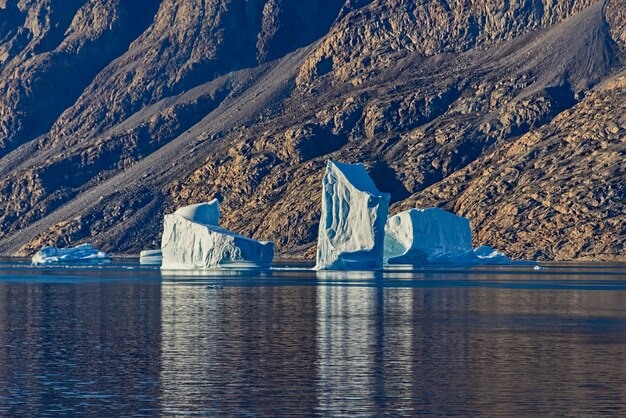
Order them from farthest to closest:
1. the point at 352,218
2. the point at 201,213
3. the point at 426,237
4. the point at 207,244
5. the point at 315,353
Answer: the point at 426,237 → the point at 201,213 → the point at 207,244 → the point at 352,218 → the point at 315,353

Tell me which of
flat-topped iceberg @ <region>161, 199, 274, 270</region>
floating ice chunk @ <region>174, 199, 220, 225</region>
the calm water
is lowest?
the calm water

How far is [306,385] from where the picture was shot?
50.3 m

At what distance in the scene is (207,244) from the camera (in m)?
146

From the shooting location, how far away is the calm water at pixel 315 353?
46.2 metres

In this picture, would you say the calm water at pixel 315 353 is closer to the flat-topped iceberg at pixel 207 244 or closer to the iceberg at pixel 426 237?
the flat-topped iceberg at pixel 207 244

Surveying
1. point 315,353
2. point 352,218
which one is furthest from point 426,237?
point 315,353

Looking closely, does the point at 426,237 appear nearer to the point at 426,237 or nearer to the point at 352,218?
the point at 426,237

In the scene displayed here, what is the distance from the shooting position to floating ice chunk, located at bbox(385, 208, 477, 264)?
169250 millimetres

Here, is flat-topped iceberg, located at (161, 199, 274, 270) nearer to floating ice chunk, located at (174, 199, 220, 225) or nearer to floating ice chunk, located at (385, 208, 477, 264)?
floating ice chunk, located at (174, 199, 220, 225)

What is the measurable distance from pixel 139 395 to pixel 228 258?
9784cm

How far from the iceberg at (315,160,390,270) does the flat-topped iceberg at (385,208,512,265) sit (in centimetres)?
2748

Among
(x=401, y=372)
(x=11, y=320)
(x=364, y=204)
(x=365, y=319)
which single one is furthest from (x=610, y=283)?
(x=401, y=372)

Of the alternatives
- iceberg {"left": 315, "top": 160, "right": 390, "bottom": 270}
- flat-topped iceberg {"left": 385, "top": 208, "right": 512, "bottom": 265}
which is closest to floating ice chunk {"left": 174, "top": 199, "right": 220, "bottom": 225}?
iceberg {"left": 315, "top": 160, "right": 390, "bottom": 270}

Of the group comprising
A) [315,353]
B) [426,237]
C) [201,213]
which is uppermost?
[201,213]
